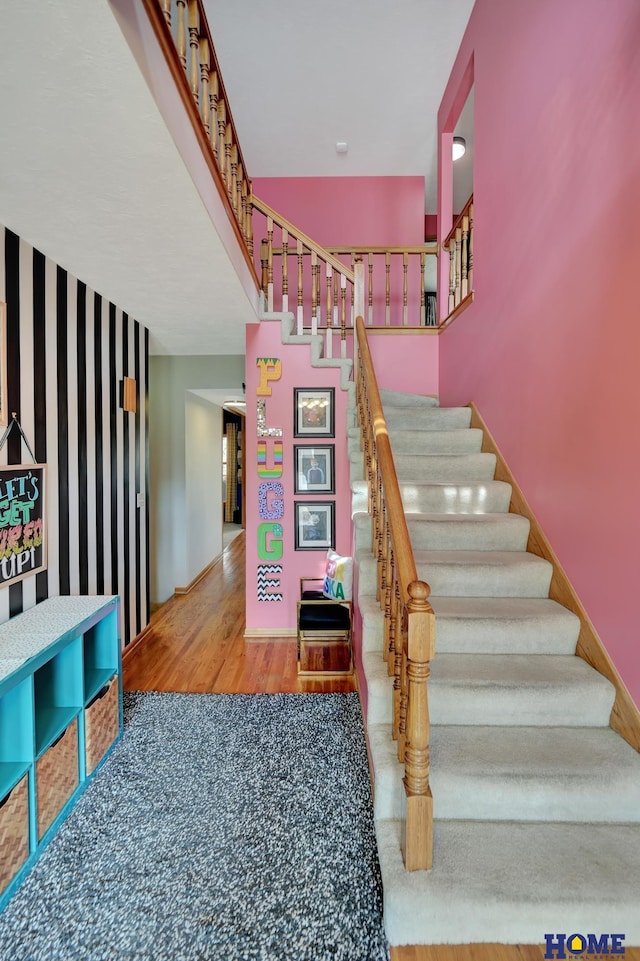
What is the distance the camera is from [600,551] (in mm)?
1967

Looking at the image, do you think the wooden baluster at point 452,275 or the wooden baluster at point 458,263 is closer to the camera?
the wooden baluster at point 458,263

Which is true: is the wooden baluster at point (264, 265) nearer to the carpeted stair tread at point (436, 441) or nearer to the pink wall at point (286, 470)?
the pink wall at point (286, 470)

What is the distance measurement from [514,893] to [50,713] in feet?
6.45

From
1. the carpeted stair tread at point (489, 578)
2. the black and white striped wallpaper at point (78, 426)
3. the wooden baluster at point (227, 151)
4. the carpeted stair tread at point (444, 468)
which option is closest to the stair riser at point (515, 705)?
the carpeted stair tread at point (489, 578)

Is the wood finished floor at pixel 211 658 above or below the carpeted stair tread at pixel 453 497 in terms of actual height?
below

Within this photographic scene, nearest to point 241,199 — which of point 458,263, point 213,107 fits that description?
point 213,107

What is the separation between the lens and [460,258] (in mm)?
4035

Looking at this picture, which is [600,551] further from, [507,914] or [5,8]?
[5,8]

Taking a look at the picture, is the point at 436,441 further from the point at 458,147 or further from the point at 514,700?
the point at 458,147

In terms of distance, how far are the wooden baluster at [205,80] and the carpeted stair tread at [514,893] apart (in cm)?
299

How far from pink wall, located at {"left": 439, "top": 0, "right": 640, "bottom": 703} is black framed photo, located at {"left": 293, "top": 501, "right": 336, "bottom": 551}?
1598 mm

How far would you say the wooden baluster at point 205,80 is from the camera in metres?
2.10

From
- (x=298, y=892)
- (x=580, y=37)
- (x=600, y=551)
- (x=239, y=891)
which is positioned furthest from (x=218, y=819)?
(x=580, y=37)

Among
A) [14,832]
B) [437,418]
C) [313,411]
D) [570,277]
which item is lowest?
[14,832]
